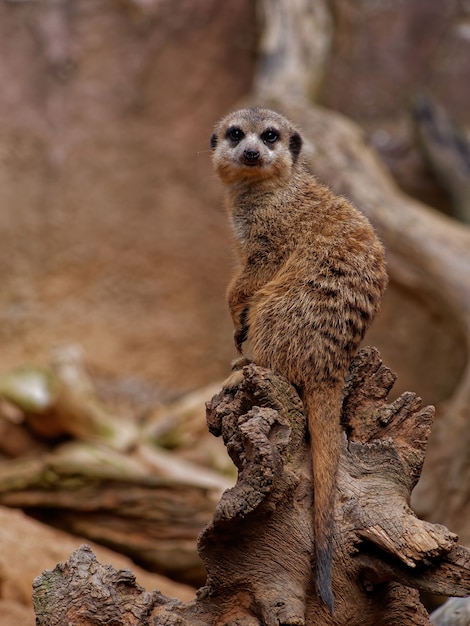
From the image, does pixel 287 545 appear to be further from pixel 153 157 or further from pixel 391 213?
pixel 153 157


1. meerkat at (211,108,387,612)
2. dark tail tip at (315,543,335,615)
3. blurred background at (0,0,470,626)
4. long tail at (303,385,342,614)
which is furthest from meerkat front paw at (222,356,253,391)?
blurred background at (0,0,470,626)

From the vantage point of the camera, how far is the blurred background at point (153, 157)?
5.78 m

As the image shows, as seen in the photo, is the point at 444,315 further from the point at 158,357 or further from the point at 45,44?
the point at 45,44

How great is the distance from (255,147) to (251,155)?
5cm

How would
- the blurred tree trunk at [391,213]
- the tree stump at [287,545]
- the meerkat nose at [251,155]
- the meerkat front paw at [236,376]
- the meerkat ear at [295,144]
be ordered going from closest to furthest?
the tree stump at [287,545], the meerkat front paw at [236,376], the meerkat nose at [251,155], the meerkat ear at [295,144], the blurred tree trunk at [391,213]

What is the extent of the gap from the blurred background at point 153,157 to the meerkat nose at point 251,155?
2.89 metres

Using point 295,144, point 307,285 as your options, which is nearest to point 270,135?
point 295,144

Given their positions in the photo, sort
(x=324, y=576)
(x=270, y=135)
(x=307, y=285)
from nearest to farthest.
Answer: (x=324, y=576) → (x=307, y=285) → (x=270, y=135)

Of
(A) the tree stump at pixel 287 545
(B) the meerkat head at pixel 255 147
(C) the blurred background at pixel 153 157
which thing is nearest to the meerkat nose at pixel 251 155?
(B) the meerkat head at pixel 255 147

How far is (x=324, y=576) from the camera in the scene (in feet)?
6.43

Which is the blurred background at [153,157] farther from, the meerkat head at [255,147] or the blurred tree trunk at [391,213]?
the meerkat head at [255,147]

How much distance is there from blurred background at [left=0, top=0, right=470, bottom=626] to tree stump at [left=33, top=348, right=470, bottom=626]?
3.64m

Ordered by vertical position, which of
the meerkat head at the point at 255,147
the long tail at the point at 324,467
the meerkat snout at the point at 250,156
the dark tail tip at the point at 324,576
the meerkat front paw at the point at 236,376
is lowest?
the dark tail tip at the point at 324,576

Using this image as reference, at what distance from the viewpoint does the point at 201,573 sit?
12.4 ft
